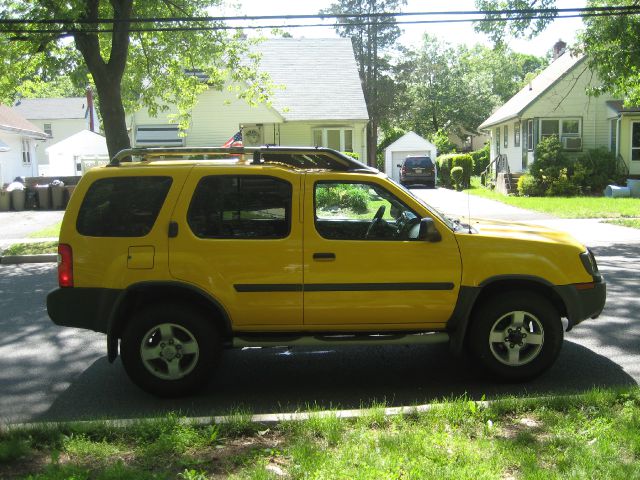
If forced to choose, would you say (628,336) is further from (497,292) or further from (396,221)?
(396,221)

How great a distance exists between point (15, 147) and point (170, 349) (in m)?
36.3

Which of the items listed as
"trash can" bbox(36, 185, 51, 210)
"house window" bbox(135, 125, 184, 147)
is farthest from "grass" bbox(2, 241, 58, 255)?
"house window" bbox(135, 125, 184, 147)

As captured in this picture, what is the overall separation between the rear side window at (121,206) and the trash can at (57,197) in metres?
22.9

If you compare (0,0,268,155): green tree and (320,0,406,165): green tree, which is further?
(320,0,406,165): green tree

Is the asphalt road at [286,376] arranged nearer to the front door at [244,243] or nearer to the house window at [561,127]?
the front door at [244,243]

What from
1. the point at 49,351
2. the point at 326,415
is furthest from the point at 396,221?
the point at 49,351

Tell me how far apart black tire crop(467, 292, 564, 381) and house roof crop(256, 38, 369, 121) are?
2343cm

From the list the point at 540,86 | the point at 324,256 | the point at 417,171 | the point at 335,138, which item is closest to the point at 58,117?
the point at 417,171

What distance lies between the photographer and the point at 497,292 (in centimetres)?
533

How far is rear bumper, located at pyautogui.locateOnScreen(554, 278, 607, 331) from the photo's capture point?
5289 mm

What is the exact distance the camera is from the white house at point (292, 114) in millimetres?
28188

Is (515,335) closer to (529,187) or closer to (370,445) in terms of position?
(370,445)

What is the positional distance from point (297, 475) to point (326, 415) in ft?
2.83

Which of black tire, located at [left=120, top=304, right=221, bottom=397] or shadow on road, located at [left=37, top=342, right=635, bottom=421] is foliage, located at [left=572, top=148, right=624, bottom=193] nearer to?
shadow on road, located at [left=37, top=342, right=635, bottom=421]
